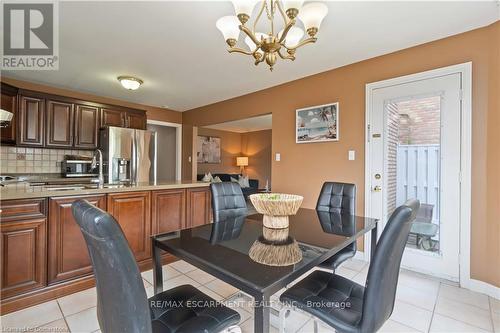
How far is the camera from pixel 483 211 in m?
2.11

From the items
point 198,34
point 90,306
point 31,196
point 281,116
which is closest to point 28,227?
point 31,196

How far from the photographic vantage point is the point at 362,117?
2.84 m

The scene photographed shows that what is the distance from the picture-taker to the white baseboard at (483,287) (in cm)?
201

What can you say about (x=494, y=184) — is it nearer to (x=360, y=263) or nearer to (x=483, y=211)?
(x=483, y=211)

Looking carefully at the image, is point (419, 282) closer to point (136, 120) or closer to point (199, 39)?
point (199, 39)

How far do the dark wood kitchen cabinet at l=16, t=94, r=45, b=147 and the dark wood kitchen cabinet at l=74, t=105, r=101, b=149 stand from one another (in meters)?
0.44

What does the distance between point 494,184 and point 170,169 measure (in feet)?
19.1

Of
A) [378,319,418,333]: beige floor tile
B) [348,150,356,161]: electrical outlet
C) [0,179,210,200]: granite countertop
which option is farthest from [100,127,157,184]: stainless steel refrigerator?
[378,319,418,333]: beige floor tile

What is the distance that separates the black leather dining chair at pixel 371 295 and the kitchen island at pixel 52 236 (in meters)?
1.80

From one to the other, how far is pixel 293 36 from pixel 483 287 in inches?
105

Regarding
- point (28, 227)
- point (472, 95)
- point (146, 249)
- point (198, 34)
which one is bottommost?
point (146, 249)

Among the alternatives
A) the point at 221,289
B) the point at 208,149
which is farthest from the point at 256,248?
the point at 208,149

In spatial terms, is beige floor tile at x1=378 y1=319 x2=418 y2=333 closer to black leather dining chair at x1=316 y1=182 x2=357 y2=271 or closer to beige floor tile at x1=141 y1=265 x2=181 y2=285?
black leather dining chair at x1=316 y1=182 x2=357 y2=271

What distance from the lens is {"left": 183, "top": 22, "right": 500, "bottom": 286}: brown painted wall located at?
2072 millimetres
